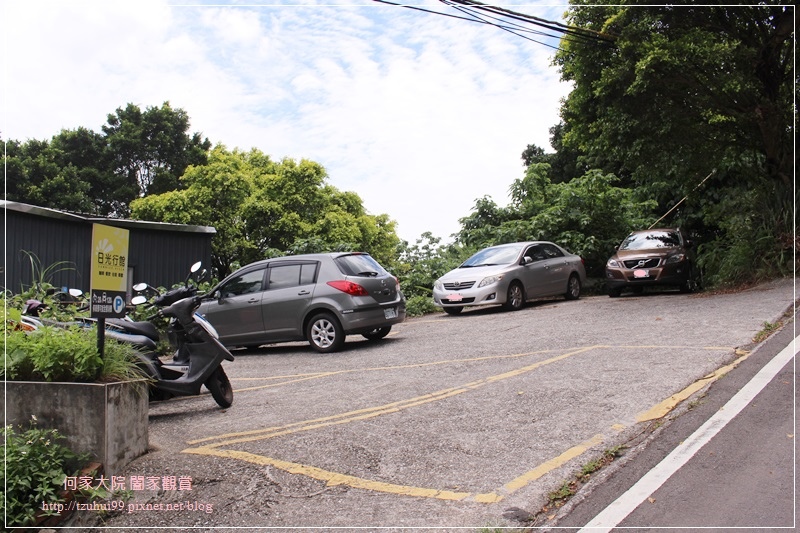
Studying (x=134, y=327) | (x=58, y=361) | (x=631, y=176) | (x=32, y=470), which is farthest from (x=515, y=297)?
(x=32, y=470)

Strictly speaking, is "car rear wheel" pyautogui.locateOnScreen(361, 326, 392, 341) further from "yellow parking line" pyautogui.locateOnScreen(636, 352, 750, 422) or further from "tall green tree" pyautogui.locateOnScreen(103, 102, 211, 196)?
"tall green tree" pyautogui.locateOnScreen(103, 102, 211, 196)

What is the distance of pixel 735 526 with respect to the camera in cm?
362

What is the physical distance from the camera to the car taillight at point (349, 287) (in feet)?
34.8

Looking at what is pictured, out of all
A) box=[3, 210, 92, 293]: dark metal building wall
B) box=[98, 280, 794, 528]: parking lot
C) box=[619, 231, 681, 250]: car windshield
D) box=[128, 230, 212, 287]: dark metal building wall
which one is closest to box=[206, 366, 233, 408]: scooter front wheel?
box=[98, 280, 794, 528]: parking lot

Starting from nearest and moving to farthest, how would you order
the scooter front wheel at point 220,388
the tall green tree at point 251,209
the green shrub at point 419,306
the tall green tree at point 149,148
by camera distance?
the scooter front wheel at point 220,388 → the green shrub at point 419,306 → the tall green tree at point 251,209 → the tall green tree at point 149,148

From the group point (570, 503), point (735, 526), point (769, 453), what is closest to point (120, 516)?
point (570, 503)

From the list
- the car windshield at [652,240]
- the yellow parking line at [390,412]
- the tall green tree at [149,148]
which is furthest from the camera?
the tall green tree at [149,148]

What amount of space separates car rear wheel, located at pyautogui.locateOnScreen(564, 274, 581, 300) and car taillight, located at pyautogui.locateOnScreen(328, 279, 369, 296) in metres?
8.31

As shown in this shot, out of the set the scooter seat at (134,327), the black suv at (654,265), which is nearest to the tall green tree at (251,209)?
the black suv at (654,265)

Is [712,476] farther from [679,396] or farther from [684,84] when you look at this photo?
[684,84]

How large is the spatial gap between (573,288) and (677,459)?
1311 centimetres

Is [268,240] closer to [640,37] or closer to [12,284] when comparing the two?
[12,284]

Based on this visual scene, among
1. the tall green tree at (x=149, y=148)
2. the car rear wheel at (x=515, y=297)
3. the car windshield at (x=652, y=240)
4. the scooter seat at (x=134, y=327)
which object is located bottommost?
the car rear wheel at (x=515, y=297)

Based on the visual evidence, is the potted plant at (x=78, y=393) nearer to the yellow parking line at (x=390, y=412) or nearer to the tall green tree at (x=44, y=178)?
the yellow parking line at (x=390, y=412)
